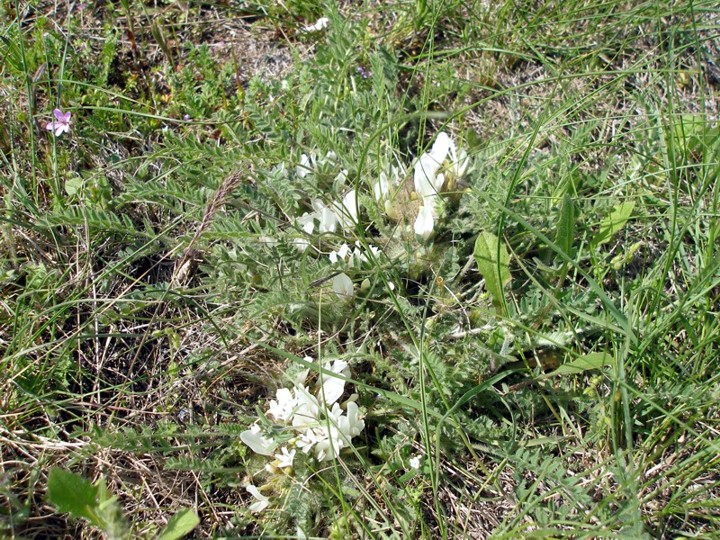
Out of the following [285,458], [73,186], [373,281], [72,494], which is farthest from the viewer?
[73,186]

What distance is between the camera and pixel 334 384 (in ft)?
6.97

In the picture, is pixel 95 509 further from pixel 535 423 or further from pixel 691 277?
pixel 691 277

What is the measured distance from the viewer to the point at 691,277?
2.27m

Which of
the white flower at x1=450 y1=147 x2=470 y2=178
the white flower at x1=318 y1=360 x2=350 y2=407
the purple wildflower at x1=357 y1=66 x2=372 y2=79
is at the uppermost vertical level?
the purple wildflower at x1=357 y1=66 x2=372 y2=79

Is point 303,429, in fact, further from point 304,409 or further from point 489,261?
point 489,261

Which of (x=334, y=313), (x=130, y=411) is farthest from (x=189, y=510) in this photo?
(x=334, y=313)

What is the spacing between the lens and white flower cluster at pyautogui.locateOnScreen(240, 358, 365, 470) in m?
2.02

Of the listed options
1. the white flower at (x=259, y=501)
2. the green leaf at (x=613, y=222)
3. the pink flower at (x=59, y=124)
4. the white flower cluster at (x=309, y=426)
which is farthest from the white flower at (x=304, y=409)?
the pink flower at (x=59, y=124)

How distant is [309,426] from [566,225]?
1000 millimetres

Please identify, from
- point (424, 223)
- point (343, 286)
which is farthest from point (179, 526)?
point (424, 223)

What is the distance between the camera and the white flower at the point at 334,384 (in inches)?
82.7

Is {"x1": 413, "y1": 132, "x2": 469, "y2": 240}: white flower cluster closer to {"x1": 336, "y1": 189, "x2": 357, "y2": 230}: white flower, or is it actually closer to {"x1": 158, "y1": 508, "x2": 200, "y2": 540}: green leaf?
{"x1": 336, "y1": 189, "x2": 357, "y2": 230}: white flower

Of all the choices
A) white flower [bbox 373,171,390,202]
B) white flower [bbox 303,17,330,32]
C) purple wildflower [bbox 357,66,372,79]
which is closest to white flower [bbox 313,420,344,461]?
Result: white flower [bbox 373,171,390,202]

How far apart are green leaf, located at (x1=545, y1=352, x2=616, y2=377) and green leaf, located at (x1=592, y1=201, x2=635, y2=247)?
459mm
